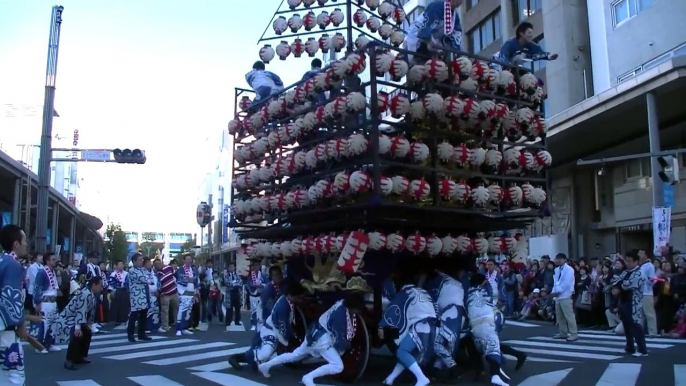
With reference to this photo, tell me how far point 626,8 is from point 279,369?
850 inches

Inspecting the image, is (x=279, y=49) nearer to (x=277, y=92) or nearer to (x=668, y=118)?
(x=277, y=92)

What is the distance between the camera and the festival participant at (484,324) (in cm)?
798

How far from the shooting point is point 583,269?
17.3 meters

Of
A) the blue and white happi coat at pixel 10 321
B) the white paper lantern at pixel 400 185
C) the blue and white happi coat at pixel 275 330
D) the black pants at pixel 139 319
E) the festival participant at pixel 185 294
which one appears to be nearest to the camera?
the blue and white happi coat at pixel 10 321

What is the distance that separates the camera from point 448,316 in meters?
8.24

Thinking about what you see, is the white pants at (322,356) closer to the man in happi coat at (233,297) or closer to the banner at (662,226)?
the man in happi coat at (233,297)

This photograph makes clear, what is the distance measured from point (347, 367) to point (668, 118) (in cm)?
1880

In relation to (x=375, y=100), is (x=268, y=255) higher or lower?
lower

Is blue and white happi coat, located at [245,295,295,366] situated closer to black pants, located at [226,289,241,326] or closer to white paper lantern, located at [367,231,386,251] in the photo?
white paper lantern, located at [367,231,386,251]

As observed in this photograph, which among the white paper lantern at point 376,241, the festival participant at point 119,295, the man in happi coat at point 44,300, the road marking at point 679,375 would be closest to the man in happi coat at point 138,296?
the man in happi coat at point 44,300

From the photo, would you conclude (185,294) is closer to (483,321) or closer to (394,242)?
(394,242)

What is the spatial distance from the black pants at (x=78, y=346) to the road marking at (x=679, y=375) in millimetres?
8793

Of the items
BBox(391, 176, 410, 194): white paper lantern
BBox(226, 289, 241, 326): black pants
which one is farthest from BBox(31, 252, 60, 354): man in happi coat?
BBox(391, 176, 410, 194): white paper lantern

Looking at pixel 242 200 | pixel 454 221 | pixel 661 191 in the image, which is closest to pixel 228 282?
pixel 242 200
